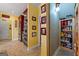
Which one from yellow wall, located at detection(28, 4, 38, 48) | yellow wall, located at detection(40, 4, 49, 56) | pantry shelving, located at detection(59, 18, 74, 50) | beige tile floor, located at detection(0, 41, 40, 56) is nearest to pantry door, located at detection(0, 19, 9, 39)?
beige tile floor, located at detection(0, 41, 40, 56)

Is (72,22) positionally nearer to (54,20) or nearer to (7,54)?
(54,20)

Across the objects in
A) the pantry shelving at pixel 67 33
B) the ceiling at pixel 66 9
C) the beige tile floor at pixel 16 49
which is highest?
the ceiling at pixel 66 9

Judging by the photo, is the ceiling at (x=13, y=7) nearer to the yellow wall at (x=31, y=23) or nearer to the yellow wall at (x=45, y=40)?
the yellow wall at (x=31, y=23)

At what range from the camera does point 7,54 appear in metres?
2.15

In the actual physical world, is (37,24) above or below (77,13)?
below

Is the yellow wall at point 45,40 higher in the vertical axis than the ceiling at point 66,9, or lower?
lower

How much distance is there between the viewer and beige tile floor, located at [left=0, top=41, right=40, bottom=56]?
2121 mm

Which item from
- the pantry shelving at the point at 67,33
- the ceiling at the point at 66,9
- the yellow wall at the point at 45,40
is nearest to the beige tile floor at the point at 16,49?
the yellow wall at the point at 45,40

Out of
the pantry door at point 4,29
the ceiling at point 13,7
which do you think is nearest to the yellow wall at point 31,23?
the ceiling at point 13,7

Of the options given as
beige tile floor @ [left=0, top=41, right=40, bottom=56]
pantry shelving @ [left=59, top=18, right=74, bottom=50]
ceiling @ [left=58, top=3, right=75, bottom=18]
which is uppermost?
ceiling @ [left=58, top=3, right=75, bottom=18]

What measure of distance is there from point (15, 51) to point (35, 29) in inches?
18.6

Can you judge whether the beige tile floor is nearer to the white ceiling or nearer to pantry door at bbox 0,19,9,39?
pantry door at bbox 0,19,9,39

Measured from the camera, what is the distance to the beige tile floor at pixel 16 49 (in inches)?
83.5

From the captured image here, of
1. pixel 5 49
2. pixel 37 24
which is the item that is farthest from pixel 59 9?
pixel 5 49
